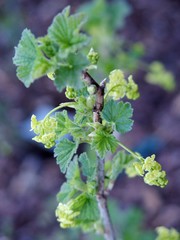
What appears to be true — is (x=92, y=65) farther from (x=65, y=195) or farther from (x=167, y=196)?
(x=167, y=196)

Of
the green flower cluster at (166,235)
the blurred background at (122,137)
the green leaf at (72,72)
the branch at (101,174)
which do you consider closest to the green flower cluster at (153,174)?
the branch at (101,174)

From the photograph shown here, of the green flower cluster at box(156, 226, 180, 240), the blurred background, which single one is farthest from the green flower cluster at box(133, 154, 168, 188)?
the blurred background

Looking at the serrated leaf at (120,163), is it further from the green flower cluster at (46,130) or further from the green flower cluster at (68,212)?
the green flower cluster at (46,130)

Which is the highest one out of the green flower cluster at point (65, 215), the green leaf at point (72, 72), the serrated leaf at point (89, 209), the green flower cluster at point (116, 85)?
the green flower cluster at point (116, 85)

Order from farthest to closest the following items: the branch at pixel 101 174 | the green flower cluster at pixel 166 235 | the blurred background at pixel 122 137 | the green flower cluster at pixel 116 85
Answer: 1. the blurred background at pixel 122 137
2. the green flower cluster at pixel 166 235
3. the green flower cluster at pixel 116 85
4. the branch at pixel 101 174

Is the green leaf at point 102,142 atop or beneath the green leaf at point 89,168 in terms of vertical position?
beneath
